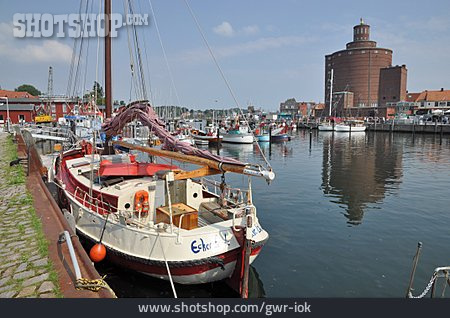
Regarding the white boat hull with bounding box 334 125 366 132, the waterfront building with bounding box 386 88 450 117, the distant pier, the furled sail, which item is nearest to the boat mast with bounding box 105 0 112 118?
the furled sail

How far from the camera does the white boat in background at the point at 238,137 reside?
182 ft

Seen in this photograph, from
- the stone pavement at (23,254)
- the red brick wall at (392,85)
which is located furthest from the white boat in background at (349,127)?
the stone pavement at (23,254)

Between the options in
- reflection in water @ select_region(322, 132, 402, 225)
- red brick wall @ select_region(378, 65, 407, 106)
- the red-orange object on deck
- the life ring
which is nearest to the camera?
the life ring

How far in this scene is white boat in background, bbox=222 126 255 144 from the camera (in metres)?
55.5

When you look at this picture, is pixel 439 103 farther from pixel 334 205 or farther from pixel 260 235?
pixel 260 235

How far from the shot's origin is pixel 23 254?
6992 mm

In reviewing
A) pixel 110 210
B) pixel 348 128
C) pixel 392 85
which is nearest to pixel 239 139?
pixel 348 128

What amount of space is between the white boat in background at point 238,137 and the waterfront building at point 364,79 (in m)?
77.6

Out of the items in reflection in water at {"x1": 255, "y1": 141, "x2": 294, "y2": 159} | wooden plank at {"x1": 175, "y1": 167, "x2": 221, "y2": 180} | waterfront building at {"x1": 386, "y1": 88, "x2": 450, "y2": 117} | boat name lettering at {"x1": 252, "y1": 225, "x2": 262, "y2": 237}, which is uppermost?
waterfront building at {"x1": 386, "y1": 88, "x2": 450, "y2": 117}

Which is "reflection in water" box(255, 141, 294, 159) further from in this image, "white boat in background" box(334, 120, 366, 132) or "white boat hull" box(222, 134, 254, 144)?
"white boat in background" box(334, 120, 366, 132)

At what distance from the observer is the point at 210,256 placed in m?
8.16

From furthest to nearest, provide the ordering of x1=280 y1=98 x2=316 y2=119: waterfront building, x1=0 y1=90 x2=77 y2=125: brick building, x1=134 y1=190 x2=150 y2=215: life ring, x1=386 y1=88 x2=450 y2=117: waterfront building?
x1=280 y1=98 x2=316 y2=119: waterfront building < x1=386 y1=88 x2=450 y2=117: waterfront building < x1=0 y1=90 x2=77 y2=125: brick building < x1=134 y1=190 x2=150 y2=215: life ring

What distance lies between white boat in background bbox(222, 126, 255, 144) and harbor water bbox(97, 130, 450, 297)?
2911 centimetres
